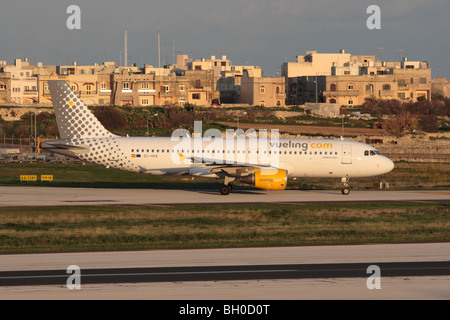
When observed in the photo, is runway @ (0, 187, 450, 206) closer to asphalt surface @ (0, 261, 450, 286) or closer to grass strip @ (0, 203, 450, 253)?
grass strip @ (0, 203, 450, 253)

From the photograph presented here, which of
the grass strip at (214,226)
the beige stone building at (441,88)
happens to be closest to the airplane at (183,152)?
the grass strip at (214,226)

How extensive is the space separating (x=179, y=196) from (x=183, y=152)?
3.57 m

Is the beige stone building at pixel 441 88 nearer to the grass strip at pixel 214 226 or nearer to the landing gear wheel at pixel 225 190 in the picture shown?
the landing gear wheel at pixel 225 190

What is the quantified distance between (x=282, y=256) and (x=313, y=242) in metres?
3.99

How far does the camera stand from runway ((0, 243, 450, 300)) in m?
19.1

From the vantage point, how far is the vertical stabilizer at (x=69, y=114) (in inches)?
1836

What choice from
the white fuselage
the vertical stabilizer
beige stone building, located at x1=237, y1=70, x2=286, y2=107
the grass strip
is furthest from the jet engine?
beige stone building, located at x1=237, y1=70, x2=286, y2=107

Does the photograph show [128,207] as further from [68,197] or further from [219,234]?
[219,234]

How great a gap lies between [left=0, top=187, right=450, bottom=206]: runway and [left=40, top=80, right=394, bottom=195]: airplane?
1626 mm

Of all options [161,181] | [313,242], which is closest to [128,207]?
[313,242]

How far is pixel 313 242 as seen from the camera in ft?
94.3

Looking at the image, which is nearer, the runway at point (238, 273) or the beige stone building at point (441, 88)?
the runway at point (238, 273)
